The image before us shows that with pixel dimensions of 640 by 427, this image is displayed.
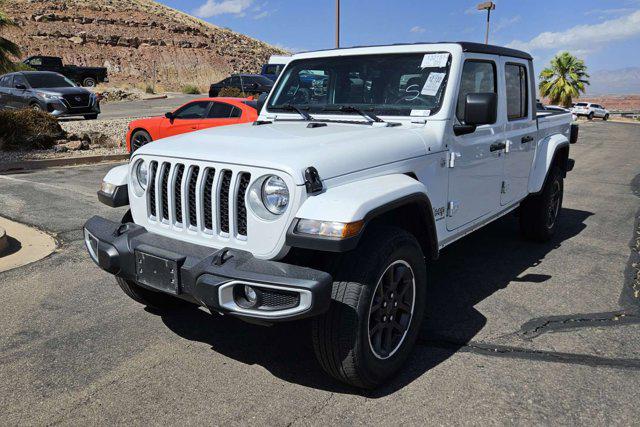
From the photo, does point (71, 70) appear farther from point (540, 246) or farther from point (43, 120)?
point (540, 246)

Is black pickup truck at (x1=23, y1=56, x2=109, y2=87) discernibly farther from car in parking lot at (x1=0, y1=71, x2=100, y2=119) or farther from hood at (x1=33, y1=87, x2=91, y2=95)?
hood at (x1=33, y1=87, x2=91, y2=95)

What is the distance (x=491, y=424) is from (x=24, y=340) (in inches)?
114

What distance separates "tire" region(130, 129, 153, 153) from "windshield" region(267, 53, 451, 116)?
294 inches

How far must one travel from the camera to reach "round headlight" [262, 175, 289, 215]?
2.75 meters

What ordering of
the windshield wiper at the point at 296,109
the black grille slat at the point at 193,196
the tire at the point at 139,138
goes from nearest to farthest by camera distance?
1. the black grille slat at the point at 193,196
2. the windshield wiper at the point at 296,109
3. the tire at the point at 139,138

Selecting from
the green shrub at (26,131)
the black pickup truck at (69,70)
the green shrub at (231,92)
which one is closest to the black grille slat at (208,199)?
the green shrub at (26,131)

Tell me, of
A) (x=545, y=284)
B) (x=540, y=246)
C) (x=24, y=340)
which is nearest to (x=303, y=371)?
(x=24, y=340)

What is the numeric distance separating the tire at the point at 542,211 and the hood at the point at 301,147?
8.62 feet

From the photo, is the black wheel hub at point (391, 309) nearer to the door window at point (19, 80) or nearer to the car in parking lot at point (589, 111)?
the door window at point (19, 80)

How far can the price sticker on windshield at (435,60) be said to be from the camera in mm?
3920

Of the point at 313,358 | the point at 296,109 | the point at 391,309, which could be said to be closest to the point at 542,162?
the point at 296,109

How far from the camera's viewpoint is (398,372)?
3.19 metres

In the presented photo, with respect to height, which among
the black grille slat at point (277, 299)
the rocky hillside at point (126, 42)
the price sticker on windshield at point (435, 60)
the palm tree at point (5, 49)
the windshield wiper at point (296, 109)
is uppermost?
the rocky hillside at point (126, 42)

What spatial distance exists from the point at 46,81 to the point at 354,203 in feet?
55.8
